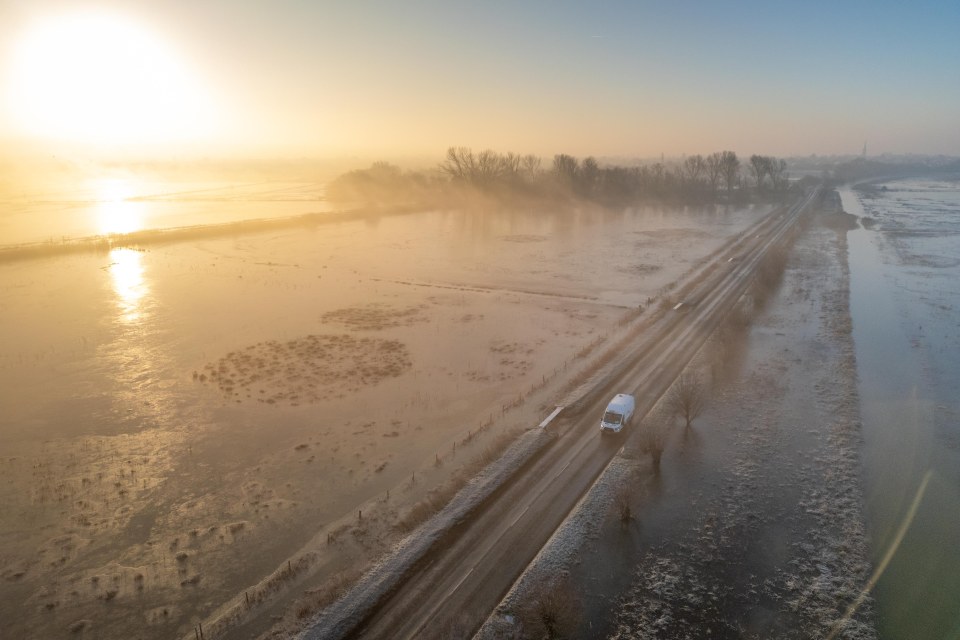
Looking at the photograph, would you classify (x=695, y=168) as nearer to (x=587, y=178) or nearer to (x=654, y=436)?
(x=587, y=178)

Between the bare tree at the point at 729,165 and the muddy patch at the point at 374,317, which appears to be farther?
the bare tree at the point at 729,165

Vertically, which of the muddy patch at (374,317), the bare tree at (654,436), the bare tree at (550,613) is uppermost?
the muddy patch at (374,317)

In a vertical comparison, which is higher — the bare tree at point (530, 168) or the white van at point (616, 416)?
the bare tree at point (530, 168)

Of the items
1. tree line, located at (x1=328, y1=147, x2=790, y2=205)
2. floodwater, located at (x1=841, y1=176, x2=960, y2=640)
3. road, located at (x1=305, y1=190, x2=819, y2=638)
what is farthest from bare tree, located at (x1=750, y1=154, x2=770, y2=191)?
road, located at (x1=305, y1=190, x2=819, y2=638)

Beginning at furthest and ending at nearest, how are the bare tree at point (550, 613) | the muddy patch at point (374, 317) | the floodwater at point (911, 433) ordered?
the muddy patch at point (374, 317), the floodwater at point (911, 433), the bare tree at point (550, 613)

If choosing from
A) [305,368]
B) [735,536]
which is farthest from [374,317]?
[735,536]

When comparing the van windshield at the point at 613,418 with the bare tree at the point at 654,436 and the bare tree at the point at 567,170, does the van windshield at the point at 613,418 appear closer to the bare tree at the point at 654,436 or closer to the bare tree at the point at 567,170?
the bare tree at the point at 654,436

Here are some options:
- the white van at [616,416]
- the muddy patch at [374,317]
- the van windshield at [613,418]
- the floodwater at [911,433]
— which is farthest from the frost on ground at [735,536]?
the muddy patch at [374,317]
